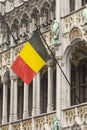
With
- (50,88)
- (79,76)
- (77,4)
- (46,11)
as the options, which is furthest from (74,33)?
(46,11)

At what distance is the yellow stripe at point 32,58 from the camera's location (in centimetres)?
3145

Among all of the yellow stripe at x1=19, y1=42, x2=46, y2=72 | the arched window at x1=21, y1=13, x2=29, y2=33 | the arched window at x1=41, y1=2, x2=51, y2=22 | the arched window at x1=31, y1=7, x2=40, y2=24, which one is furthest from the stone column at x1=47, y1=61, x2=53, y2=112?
the arched window at x1=21, y1=13, x2=29, y2=33

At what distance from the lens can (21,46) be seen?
3547cm

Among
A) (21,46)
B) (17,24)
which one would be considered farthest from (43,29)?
(17,24)

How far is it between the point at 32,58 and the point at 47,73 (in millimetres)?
4273

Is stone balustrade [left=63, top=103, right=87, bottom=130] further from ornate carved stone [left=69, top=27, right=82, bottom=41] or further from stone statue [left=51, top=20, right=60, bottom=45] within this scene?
stone statue [left=51, top=20, right=60, bottom=45]

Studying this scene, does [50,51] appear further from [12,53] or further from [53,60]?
[12,53]

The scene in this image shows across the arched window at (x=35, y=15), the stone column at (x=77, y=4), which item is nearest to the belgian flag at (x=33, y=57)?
the stone column at (x=77, y=4)

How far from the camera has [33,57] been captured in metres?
31.6

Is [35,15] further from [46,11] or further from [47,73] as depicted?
[47,73]

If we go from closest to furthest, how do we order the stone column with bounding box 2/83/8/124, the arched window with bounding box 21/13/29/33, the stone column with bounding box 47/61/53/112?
the stone column with bounding box 47/61/53/112 < the stone column with bounding box 2/83/8/124 < the arched window with bounding box 21/13/29/33

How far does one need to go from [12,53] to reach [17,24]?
287 cm

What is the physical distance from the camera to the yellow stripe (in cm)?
3145

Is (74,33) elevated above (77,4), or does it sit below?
below
